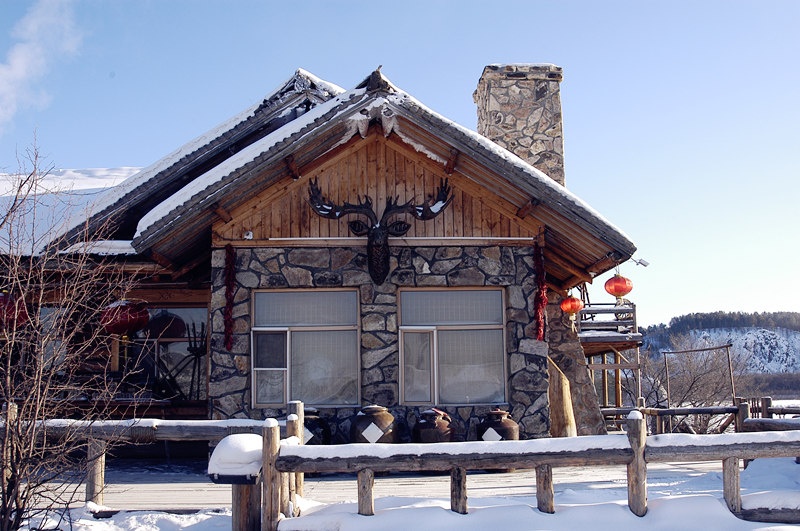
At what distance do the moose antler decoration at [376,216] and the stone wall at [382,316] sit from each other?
230 millimetres

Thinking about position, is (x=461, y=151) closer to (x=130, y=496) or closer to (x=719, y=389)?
(x=130, y=496)

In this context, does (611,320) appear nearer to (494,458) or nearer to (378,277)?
(378,277)

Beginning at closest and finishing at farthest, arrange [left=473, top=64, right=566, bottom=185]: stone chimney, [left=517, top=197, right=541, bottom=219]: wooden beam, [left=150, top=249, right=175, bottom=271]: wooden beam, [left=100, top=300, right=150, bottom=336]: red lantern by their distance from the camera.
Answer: [left=150, top=249, right=175, bottom=271]: wooden beam, [left=517, top=197, right=541, bottom=219]: wooden beam, [left=100, top=300, right=150, bottom=336]: red lantern, [left=473, top=64, right=566, bottom=185]: stone chimney

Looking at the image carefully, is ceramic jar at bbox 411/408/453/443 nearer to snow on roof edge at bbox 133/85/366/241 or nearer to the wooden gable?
the wooden gable

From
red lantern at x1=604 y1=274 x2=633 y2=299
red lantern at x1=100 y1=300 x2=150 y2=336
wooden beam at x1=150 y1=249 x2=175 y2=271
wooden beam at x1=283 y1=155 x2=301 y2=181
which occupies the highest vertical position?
wooden beam at x1=283 y1=155 x2=301 y2=181

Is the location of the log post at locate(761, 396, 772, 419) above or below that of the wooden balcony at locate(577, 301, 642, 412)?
below

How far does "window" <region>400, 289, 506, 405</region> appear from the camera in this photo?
35.4ft

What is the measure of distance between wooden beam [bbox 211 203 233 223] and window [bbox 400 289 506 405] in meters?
2.59

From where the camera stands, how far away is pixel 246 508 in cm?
615

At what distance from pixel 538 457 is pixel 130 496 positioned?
453cm

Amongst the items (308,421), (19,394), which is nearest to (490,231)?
(308,421)

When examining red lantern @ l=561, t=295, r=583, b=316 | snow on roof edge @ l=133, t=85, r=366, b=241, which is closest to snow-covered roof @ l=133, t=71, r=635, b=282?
snow on roof edge @ l=133, t=85, r=366, b=241

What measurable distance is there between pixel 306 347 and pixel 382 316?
45.0 inches

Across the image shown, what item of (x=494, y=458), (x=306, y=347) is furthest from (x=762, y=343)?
(x=494, y=458)
